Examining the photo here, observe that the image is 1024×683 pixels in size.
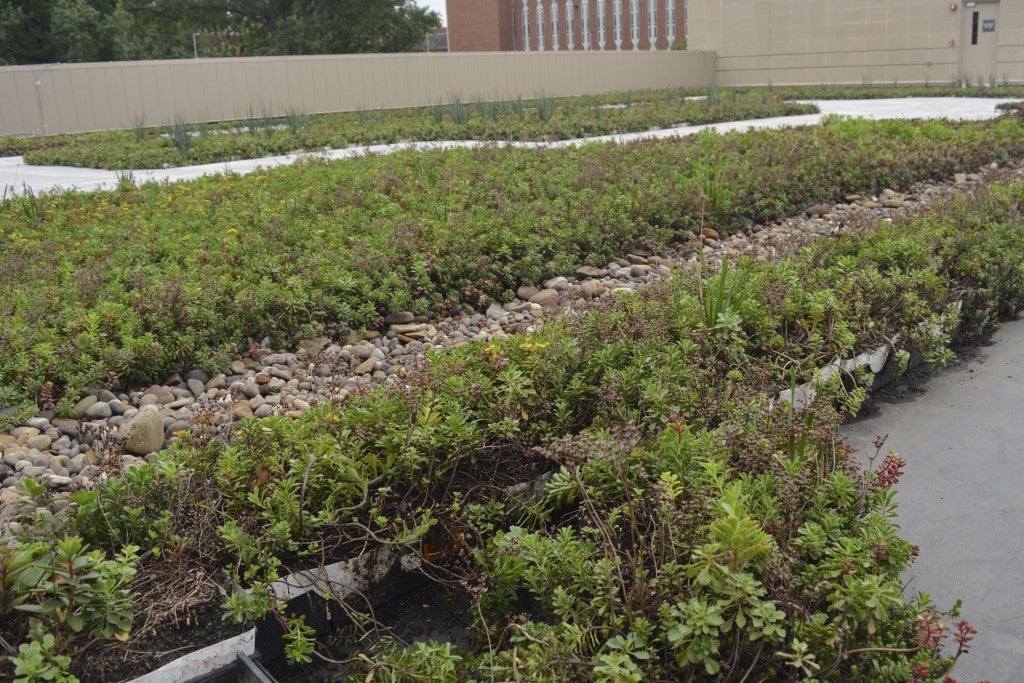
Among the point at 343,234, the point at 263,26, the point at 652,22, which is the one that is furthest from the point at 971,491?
the point at 652,22

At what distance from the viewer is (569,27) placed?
5669cm

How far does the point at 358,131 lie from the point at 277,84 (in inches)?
322

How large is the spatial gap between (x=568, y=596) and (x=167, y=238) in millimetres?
4978

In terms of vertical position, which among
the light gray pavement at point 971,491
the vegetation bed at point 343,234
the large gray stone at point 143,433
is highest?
the vegetation bed at point 343,234

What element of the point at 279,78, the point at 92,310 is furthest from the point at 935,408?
the point at 279,78

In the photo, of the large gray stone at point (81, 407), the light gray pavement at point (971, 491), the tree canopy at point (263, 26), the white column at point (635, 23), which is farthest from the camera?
the white column at point (635, 23)

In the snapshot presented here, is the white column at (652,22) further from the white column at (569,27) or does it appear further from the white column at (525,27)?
the white column at (525,27)

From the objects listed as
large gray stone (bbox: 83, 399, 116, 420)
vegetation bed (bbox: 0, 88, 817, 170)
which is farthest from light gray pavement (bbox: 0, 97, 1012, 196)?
large gray stone (bbox: 83, 399, 116, 420)

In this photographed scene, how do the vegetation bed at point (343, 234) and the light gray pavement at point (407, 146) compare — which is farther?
the light gray pavement at point (407, 146)

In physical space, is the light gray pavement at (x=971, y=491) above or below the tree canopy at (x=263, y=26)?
below

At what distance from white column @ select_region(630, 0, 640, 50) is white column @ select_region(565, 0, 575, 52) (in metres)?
4.33

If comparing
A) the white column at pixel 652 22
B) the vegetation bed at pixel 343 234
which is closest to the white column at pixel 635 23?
the white column at pixel 652 22

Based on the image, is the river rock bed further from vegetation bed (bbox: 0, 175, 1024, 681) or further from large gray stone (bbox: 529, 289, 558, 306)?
vegetation bed (bbox: 0, 175, 1024, 681)

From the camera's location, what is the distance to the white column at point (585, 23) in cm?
5559
